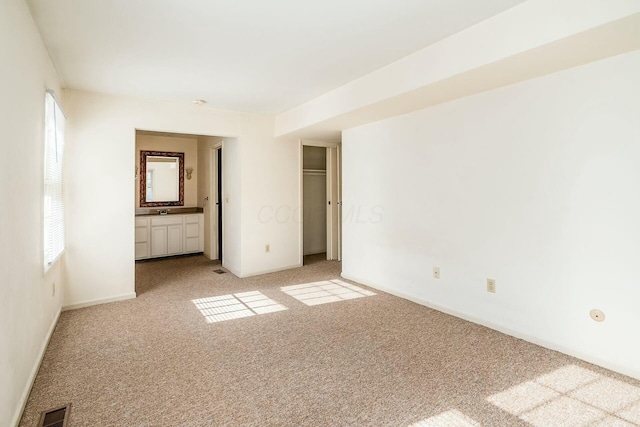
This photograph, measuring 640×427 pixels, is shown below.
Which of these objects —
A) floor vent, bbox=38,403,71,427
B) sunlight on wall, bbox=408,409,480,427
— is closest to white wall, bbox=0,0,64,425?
floor vent, bbox=38,403,71,427

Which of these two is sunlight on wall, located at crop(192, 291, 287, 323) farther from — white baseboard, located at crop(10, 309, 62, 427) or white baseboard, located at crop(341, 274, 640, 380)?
white baseboard, located at crop(341, 274, 640, 380)

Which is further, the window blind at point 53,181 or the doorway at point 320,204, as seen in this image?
the doorway at point 320,204

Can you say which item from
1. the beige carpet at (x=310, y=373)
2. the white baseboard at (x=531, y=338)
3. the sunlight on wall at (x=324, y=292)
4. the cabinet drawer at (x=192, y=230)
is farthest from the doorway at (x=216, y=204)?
the white baseboard at (x=531, y=338)

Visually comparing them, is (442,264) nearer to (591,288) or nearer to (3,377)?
(591,288)

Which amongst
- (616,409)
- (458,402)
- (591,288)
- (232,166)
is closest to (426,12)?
(591,288)

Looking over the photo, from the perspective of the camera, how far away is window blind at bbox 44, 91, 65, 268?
8.82 ft

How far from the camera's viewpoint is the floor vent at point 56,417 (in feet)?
5.70

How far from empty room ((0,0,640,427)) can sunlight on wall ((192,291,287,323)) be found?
0.04 m

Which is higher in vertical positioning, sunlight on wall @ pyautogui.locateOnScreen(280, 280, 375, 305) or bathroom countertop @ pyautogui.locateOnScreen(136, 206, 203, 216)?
bathroom countertop @ pyautogui.locateOnScreen(136, 206, 203, 216)

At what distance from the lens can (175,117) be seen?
4207 millimetres

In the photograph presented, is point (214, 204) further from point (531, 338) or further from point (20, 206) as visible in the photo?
point (531, 338)

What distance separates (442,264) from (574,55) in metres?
1.99

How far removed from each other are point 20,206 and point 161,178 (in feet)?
15.2

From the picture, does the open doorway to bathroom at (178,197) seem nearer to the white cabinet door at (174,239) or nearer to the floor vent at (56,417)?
the white cabinet door at (174,239)
